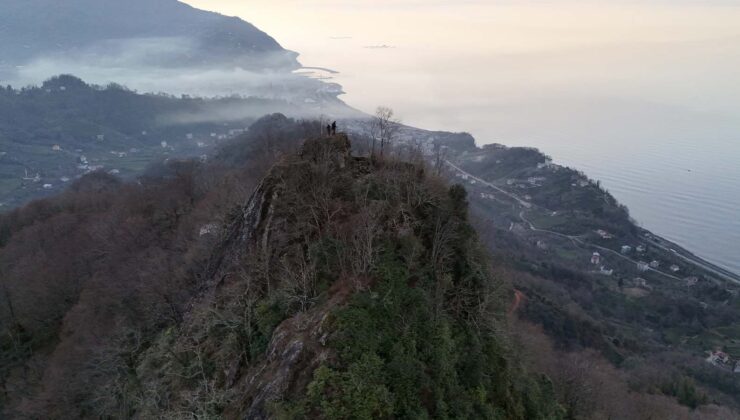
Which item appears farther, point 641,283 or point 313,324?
point 641,283

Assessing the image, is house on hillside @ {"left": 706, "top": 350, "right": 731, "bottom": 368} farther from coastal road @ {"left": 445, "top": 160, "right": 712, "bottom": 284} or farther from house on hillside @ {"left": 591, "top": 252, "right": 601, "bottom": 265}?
house on hillside @ {"left": 591, "top": 252, "right": 601, "bottom": 265}

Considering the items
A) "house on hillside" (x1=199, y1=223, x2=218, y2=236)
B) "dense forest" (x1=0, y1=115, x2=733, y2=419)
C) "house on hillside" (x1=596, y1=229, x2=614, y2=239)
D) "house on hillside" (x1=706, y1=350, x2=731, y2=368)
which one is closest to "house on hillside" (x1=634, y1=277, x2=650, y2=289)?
"house on hillside" (x1=596, y1=229, x2=614, y2=239)

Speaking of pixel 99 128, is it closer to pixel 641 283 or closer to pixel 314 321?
pixel 641 283

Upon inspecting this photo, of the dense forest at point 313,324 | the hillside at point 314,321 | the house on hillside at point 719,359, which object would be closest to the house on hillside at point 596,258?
the house on hillside at point 719,359

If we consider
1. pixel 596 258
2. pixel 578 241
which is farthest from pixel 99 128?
pixel 596 258

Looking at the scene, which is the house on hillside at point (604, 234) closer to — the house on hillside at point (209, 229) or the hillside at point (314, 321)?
the hillside at point (314, 321)

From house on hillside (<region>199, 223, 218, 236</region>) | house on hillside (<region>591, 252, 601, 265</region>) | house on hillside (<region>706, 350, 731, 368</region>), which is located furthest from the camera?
house on hillside (<region>591, 252, 601, 265</region>)

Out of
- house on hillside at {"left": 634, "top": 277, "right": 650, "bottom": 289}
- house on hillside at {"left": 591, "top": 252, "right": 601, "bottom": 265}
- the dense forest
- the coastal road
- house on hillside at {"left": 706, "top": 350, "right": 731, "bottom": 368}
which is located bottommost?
house on hillside at {"left": 706, "top": 350, "right": 731, "bottom": 368}

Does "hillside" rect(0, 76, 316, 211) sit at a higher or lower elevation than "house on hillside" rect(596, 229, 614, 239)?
higher
